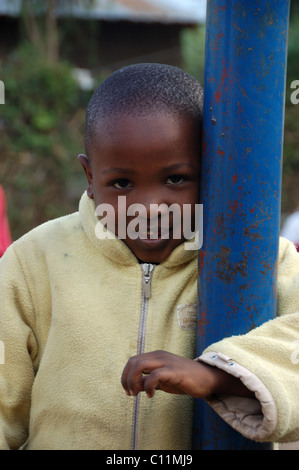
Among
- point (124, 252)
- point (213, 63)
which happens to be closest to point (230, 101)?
point (213, 63)

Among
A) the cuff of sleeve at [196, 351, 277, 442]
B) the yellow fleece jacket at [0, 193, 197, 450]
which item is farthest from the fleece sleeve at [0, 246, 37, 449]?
the cuff of sleeve at [196, 351, 277, 442]

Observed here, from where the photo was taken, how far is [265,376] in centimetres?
154

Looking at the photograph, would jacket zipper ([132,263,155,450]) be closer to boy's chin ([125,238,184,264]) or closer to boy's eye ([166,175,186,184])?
boy's chin ([125,238,184,264])

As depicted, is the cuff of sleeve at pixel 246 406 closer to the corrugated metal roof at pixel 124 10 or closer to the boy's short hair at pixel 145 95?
the boy's short hair at pixel 145 95

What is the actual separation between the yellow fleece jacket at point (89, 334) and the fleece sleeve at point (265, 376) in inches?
1.5

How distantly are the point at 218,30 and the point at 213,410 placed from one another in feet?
3.08

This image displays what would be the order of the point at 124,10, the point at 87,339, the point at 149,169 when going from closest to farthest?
1. the point at 149,169
2. the point at 87,339
3. the point at 124,10

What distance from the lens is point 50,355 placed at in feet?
6.11

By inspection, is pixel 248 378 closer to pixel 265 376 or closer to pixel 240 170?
pixel 265 376

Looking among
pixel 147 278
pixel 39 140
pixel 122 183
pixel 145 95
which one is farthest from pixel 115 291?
pixel 39 140

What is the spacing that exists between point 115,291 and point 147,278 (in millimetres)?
96

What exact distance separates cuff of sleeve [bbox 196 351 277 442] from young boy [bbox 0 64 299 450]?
0.53 ft

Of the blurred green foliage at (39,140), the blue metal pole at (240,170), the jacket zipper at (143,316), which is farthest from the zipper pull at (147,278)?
the blurred green foliage at (39,140)

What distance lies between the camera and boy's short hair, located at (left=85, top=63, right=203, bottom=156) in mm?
1762
